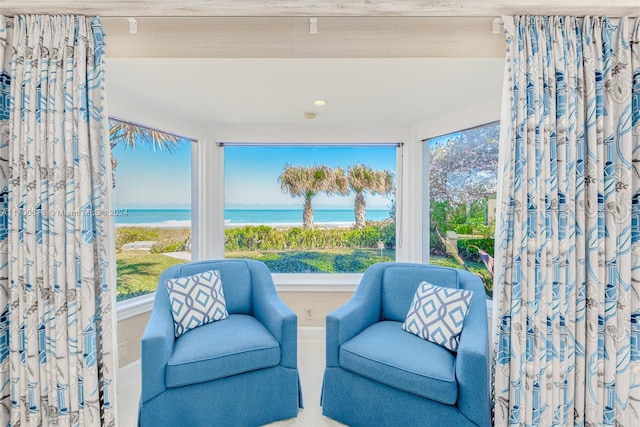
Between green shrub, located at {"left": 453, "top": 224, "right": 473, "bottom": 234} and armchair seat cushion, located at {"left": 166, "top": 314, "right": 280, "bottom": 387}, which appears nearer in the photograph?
armchair seat cushion, located at {"left": 166, "top": 314, "right": 280, "bottom": 387}

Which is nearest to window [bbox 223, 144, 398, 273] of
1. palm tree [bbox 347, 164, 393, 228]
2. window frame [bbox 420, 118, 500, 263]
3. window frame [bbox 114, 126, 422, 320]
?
palm tree [bbox 347, 164, 393, 228]

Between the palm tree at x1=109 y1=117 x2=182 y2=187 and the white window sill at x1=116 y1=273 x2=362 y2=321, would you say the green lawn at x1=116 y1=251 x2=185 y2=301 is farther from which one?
the palm tree at x1=109 y1=117 x2=182 y2=187

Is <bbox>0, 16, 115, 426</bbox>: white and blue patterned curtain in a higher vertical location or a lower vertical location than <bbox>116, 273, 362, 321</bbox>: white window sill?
higher

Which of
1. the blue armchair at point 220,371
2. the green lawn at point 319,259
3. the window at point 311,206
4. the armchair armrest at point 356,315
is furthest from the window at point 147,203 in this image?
the armchair armrest at point 356,315

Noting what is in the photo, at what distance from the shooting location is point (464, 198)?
2.66 meters

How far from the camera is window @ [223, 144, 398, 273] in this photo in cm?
311

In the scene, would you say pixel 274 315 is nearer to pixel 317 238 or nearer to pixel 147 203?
pixel 317 238

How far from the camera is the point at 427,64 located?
1712 mm

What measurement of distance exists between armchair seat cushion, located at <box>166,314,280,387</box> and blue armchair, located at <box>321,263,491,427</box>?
1.38ft

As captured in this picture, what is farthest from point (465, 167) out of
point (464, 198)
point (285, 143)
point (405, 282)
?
point (285, 143)

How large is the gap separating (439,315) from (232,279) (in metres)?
1.53

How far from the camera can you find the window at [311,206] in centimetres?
311

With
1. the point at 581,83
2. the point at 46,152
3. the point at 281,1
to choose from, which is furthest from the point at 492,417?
the point at 46,152

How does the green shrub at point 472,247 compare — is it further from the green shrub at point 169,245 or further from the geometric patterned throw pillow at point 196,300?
the green shrub at point 169,245
